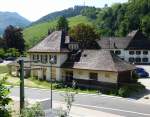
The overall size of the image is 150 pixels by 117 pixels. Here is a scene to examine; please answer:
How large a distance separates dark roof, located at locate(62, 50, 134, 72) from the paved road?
229 inches

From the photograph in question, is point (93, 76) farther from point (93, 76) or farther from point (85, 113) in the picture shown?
point (85, 113)

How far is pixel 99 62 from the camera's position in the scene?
50.3m

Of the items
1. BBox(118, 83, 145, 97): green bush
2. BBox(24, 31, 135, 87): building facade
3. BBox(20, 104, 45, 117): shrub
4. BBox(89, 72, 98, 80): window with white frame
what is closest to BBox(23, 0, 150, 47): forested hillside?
BBox(24, 31, 135, 87): building facade

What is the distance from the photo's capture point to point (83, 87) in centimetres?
5003

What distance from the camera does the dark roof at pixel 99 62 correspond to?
159 ft

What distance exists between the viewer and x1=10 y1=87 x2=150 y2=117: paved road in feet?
116

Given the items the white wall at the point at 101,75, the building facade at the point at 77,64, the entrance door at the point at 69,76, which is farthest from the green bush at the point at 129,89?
the entrance door at the point at 69,76

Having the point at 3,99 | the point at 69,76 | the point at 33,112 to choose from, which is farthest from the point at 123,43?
the point at 3,99

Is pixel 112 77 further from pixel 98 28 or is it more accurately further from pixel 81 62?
pixel 98 28

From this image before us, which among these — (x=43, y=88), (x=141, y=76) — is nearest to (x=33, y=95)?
(x=43, y=88)

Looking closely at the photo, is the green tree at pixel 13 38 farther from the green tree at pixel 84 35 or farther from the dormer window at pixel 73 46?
the dormer window at pixel 73 46

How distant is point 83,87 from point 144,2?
97.9 metres

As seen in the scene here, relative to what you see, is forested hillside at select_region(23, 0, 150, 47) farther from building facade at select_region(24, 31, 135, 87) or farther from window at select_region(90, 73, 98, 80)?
window at select_region(90, 73, 98, 80)

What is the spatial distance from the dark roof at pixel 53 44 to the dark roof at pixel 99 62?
275 centimetres
